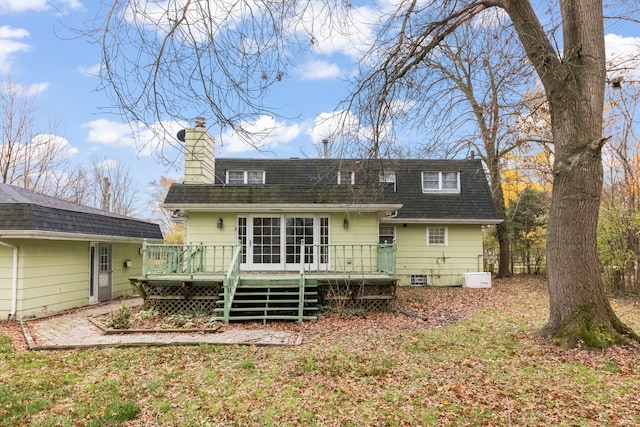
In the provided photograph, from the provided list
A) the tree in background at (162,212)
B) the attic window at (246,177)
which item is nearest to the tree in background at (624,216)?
the attic window at (246,177)

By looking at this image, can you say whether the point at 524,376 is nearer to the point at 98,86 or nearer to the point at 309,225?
the point at 98,86

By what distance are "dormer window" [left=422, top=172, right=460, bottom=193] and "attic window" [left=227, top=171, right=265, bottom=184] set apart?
6939 mm

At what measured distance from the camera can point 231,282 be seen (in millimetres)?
9508

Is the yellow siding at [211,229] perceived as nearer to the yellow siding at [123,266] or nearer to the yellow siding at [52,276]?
the yellow siding at [52,276]

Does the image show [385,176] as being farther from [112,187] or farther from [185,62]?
[112,187]

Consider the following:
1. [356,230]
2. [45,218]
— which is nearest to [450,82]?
[356,230]

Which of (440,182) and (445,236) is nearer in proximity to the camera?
(445,236)

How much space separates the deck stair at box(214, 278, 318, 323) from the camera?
927cm

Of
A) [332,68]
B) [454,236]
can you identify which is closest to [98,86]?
[332,68]

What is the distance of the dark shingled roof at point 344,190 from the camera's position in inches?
467

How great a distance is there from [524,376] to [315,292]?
5.52 meters

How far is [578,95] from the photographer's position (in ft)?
20.7

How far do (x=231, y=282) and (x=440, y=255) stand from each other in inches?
376

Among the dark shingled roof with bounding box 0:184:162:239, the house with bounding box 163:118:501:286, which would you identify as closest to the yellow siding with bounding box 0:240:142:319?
the dark shingled roof with bounding box 0:184:162:239
